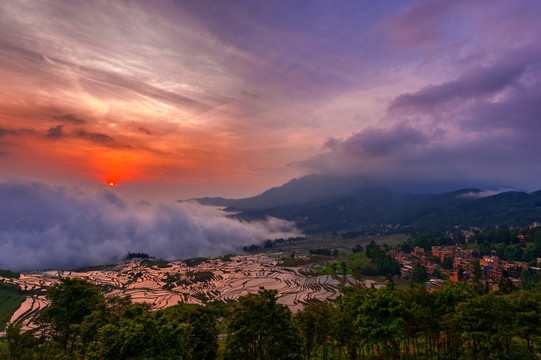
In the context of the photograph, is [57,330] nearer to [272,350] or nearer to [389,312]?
[272,350]

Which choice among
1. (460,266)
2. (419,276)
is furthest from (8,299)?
(460,266)

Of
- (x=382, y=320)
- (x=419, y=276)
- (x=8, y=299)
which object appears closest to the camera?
(x=382, y=320)

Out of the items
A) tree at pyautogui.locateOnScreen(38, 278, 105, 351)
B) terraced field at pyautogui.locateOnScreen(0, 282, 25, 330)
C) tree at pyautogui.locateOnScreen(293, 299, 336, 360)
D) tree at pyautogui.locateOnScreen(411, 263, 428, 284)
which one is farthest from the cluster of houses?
terraced field at pyautogui.locateOnScreen(0, 282, 25, 330)

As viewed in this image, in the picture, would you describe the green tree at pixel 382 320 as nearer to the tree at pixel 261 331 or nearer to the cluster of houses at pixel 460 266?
the tree at pixel 261 331

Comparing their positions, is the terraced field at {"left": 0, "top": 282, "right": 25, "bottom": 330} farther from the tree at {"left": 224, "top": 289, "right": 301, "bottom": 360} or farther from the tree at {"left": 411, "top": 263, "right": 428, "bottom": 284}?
the tree at {"left": 411, "top": 263, "right": 428, "bottom": 284}

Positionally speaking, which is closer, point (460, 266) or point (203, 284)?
point (203, 284)

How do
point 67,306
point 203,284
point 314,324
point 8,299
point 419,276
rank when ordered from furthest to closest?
point 203,284
point 419,276
point 8,299
point 67,306
point 314,324

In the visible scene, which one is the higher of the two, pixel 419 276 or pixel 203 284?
pixel 203 284

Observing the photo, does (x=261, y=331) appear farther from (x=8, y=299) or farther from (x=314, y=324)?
(x=8, y=299)

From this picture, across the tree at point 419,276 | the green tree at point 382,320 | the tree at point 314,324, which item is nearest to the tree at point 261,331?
the tree at point 314,324
